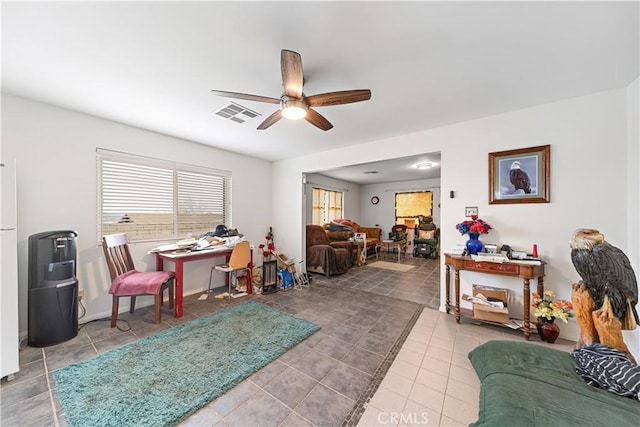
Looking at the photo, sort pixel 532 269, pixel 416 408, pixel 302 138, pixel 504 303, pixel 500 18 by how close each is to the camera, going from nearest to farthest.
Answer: pixel 500 18 → pixel 416 408 → pixel 532 269 → pixel 504 303 → pixel 302 138

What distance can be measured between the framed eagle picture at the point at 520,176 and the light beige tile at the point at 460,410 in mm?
2191

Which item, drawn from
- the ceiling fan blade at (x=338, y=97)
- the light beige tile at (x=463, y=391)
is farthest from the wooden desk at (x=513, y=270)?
the ceiling fan blade at (x=338, y=97)

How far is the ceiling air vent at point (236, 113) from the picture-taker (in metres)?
2.54

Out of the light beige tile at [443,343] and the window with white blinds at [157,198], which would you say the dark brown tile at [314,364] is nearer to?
the light beige tile at [443,343]

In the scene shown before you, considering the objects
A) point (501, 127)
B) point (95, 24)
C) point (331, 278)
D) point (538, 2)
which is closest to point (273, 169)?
point (331, 278)

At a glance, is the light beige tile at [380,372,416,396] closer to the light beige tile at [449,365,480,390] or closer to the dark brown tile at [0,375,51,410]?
the light beige tile at [449,365,480,390]

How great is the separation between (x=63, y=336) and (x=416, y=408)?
11.1 ft

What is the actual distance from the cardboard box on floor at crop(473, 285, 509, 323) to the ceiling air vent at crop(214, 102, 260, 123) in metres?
3.46

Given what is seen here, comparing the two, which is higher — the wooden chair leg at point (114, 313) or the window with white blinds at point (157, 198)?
the window with white blinds at point (157, 198)

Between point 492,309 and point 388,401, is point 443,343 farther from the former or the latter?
point 388,401

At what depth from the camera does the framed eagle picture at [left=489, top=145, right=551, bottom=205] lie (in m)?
2.49

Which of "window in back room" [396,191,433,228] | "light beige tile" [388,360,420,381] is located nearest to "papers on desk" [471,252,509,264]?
"light beige tile" [388,360,420,381]

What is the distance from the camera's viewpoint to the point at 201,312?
3.03m

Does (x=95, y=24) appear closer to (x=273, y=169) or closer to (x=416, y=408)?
(x=416, y=408)
